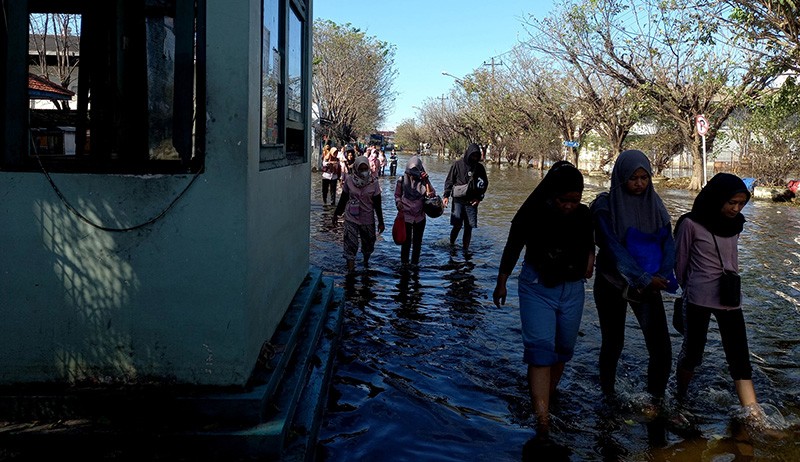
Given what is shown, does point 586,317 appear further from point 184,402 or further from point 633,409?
point 184,402

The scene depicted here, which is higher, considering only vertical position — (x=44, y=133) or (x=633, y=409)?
(x=44, y=133)

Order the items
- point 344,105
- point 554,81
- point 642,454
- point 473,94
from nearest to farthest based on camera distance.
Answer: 1. point 642,454
2. point 554,81
3. point 344,105
4. point 473,94

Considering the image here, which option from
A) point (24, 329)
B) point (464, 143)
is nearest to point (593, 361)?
point (24, 329)

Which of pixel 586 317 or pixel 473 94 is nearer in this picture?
pixel 586 317

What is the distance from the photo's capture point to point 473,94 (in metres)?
60.2

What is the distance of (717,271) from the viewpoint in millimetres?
4438

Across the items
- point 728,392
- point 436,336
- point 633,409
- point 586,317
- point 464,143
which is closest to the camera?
point 633,409

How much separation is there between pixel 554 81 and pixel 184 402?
41.2 metres

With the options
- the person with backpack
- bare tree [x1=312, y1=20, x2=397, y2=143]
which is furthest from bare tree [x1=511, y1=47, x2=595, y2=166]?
the person with backpack

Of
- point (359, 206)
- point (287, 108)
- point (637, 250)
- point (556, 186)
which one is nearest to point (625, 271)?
point (637, 250)

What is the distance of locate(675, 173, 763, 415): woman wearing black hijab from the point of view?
173 inches

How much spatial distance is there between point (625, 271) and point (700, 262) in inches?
21.4

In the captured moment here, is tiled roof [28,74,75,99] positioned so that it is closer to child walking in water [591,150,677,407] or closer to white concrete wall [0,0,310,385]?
white concrete wall [0,0,310,385]

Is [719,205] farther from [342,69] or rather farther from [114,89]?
[342,69]
